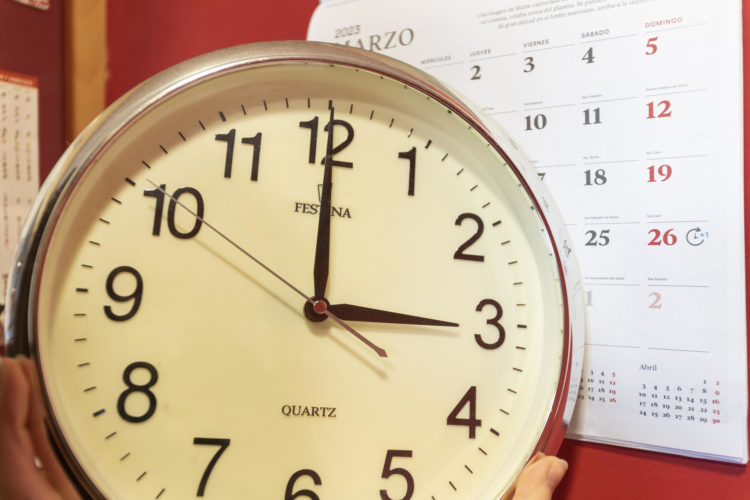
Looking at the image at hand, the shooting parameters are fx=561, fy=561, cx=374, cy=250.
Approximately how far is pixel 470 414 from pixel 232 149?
0.38 m

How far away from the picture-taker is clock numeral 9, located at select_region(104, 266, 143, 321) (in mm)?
566

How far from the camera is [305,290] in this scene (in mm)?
608

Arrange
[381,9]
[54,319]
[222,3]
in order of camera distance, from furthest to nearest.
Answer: [222,3] < [381,9] < [54,319]

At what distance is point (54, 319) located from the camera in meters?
0.55

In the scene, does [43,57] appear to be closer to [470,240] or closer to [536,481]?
[470,240]

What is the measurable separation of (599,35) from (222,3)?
0.64 metres

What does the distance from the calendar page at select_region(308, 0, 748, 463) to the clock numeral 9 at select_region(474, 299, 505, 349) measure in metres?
0.18

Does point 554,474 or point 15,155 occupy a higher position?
point 15,155

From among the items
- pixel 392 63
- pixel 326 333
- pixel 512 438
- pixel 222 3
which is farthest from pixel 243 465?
pixel 222 3

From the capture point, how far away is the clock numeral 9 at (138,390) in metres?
0.56

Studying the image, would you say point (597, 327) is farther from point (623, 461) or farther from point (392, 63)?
point (392, 63)

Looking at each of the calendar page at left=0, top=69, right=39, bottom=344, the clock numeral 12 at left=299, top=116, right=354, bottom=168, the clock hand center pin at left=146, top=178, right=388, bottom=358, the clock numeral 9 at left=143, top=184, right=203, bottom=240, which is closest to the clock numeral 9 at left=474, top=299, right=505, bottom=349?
the clock hand center pin at left=146, top=178, right=388, bottom=358

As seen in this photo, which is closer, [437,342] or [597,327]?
[437,342]

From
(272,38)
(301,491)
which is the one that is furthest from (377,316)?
(272,38)
